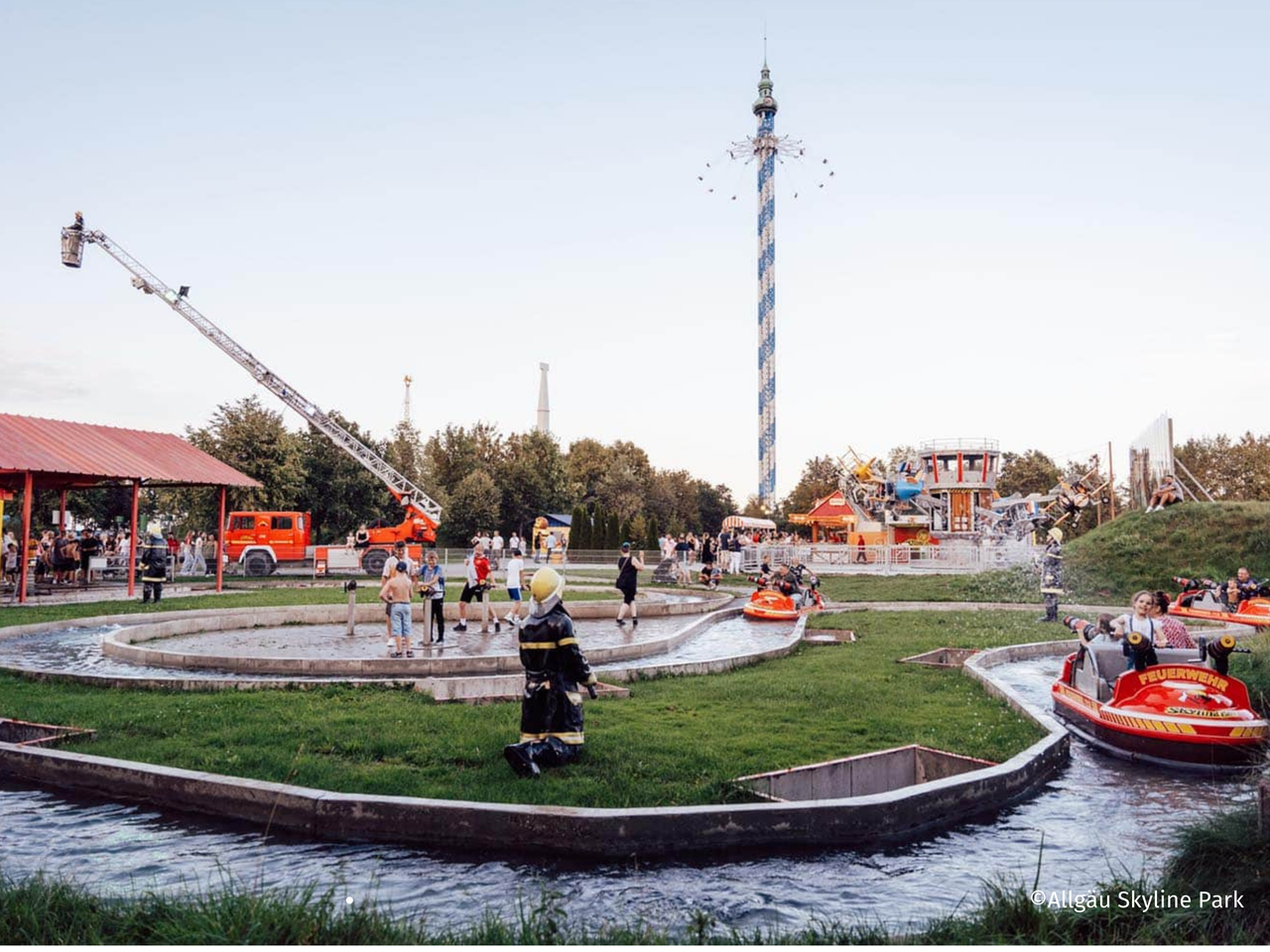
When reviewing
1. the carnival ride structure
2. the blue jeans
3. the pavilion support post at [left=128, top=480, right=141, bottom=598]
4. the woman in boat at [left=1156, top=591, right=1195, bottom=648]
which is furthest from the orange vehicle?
the woman in boat at [left=1156, top=591, right=1195, bottom=648]

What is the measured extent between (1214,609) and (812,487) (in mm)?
81345

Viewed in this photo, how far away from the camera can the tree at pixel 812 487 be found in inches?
4001

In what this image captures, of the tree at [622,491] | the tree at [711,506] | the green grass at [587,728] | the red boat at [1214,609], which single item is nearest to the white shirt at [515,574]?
the green grass at [587,728]

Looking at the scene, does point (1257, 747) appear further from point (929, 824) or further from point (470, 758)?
point (470, 758)

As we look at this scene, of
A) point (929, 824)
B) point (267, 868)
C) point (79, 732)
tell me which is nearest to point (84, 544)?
point (79, 732)

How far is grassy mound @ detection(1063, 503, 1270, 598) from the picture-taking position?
28453 millimetres

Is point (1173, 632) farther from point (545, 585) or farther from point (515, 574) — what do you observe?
point (515, 574)

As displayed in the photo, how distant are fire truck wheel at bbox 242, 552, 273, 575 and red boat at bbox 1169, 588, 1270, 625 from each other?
3162 cm

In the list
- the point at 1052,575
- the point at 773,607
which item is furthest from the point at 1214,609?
the point at 773,607

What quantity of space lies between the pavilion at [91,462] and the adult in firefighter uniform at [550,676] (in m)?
20.2

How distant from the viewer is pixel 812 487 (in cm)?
10419

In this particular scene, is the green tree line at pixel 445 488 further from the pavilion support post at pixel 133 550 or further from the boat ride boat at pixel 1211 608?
the boat ride boat at pixel 1211 608

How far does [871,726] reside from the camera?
9.96 m

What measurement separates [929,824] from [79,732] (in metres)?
8.14
